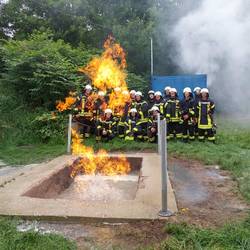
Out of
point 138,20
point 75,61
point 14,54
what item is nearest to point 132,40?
point 138,20

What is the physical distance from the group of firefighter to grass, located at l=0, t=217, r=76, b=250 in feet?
25.2

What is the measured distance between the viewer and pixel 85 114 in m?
12.9

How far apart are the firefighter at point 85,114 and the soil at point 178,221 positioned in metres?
5.64

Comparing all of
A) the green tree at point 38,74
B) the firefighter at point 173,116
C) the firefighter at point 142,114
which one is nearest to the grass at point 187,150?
the firefighter at point 142,114

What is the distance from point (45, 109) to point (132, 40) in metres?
7.31

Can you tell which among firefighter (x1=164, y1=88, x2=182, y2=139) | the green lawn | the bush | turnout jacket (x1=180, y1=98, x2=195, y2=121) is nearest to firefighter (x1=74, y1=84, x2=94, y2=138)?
the green lawn

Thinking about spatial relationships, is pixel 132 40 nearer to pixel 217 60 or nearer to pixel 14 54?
pixel 217 60

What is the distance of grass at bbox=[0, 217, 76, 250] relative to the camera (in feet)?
14.2

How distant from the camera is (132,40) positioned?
19.5 m

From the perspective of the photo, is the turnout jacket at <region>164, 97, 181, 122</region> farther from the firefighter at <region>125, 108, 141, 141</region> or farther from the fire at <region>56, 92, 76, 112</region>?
the fire at <region>56, 92, 76, 112</region>

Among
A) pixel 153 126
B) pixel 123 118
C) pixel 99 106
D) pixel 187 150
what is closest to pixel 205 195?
pixel 187 150

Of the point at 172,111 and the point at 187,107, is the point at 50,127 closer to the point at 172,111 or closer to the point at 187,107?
the point at 172,111

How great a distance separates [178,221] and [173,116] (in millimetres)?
7476

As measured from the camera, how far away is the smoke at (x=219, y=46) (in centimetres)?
1919
